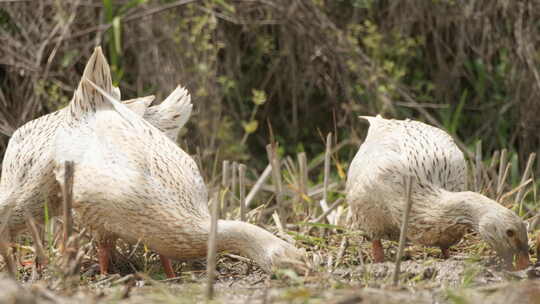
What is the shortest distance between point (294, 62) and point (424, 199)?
12.2 ft

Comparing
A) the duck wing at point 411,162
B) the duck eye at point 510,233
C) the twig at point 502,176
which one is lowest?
the twig at point 502,176

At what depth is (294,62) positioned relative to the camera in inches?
321

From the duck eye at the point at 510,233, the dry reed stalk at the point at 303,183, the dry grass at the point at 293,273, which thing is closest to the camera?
the dry grass at the point at 293,273

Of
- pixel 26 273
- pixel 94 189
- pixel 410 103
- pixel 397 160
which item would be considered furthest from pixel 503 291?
pixel 410 103

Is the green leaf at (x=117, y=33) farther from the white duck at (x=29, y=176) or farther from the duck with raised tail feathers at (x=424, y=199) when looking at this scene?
the duck with raised tail feathers at (x=424, y=199)

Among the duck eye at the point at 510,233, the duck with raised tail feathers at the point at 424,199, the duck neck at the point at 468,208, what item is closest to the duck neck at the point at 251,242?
the duck with raised tail feathers at the point at 424,199

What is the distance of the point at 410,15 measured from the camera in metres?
7.97

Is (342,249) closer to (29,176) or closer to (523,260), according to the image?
(523,260)

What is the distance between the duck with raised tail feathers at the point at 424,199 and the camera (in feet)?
14.1

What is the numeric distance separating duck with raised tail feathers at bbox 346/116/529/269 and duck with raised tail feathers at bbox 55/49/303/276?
84 centimetres

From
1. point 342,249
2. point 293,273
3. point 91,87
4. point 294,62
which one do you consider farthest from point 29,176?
point 294,62

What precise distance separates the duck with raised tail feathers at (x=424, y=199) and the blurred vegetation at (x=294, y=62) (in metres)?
2.33

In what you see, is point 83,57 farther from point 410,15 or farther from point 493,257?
point 493,257

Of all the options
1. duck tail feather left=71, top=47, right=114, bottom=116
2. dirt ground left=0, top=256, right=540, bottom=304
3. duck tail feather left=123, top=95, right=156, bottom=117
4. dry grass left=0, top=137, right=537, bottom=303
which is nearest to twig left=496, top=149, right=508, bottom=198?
dry grass left=0, top=137, right=537, bottom=303
